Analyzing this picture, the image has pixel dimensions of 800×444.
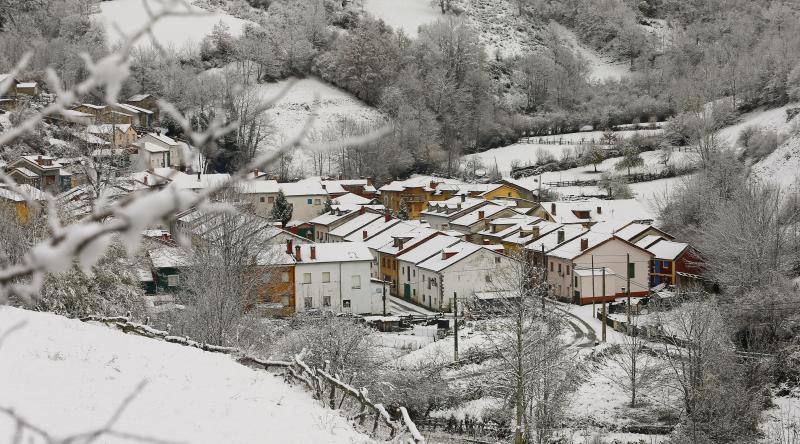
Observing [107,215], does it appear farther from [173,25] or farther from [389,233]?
[173,25]

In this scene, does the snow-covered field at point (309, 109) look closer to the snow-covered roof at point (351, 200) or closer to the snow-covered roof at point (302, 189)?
the snow-covered roof at point (302, 189)

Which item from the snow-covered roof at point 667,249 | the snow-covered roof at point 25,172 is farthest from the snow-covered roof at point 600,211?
the snow-covered roof at point 25,172

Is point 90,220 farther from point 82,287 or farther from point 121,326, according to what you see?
point 82,287

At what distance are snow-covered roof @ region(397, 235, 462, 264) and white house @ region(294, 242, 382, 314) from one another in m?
3.46

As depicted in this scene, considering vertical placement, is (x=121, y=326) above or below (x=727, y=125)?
below

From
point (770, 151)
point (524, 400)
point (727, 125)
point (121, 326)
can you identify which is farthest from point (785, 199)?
point (121, 326)

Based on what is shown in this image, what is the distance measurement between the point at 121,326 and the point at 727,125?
5107 centimetres

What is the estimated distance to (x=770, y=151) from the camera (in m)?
46.3

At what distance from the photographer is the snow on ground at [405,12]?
9156cm

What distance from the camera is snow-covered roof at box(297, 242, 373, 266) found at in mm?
36031

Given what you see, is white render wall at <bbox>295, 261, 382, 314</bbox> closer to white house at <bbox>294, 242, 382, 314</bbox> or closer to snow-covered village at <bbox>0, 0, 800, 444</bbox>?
white house at <bbox>294, 242, 382, 314</bbox>

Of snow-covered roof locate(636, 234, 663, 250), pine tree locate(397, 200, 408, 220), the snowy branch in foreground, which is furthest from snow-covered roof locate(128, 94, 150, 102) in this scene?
the snowy branch in foreground

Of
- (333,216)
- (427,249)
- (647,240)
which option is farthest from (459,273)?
(333,216)

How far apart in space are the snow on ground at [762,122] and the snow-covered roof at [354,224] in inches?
947
